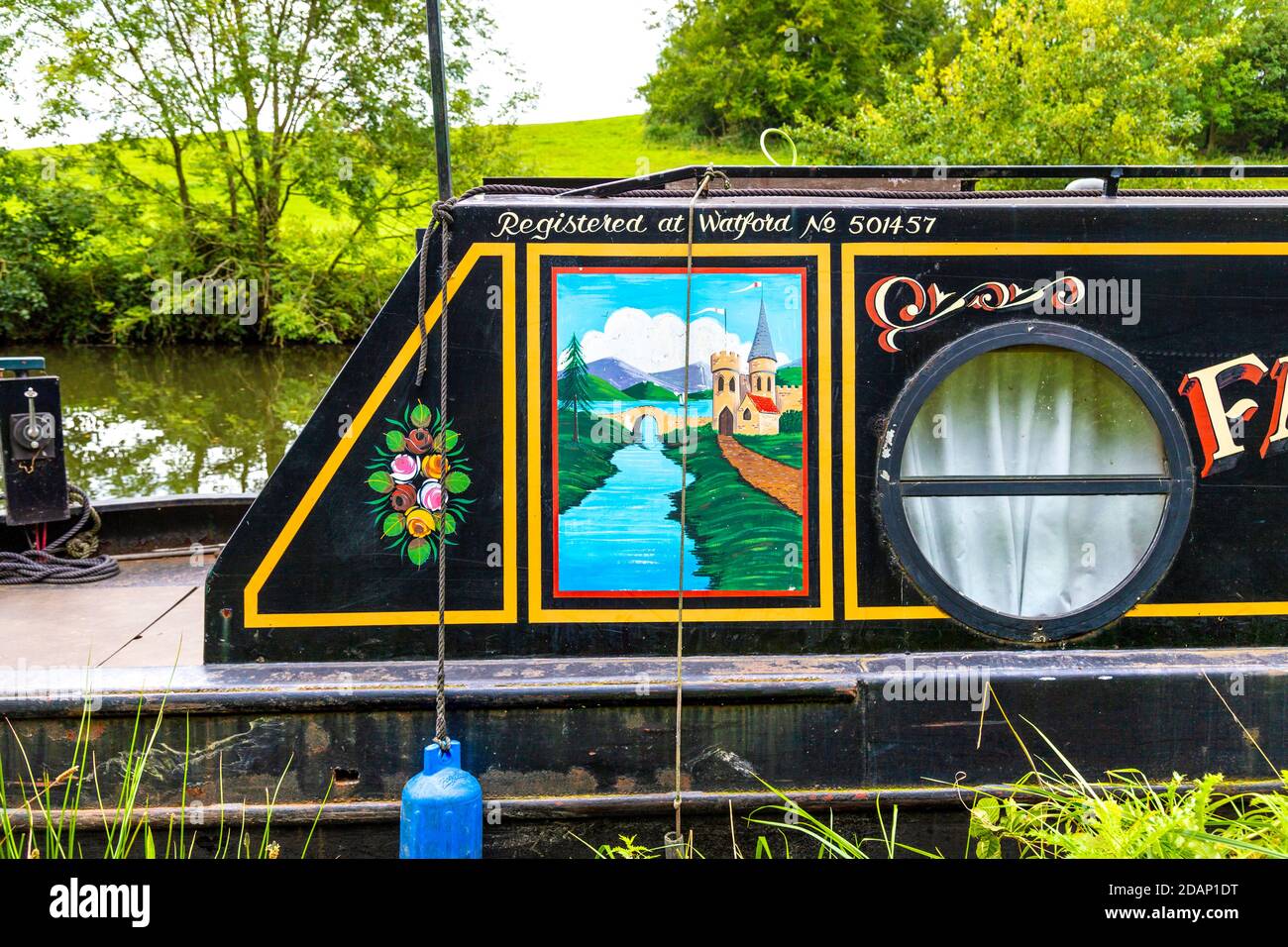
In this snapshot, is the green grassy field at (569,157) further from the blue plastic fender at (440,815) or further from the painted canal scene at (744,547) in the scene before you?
the blue plastic fender at (440,815)

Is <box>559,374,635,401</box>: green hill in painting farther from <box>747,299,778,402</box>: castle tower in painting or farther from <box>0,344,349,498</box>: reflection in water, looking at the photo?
<box>0,344,349,498</box>: reflection in water

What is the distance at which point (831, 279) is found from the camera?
2934 millimetres

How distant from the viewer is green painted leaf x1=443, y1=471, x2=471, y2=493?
2.90 meters

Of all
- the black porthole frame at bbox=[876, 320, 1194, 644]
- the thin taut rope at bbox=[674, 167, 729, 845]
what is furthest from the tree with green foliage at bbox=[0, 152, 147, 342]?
the black porthole frame at bbox=[876, 320, 1194, 644]

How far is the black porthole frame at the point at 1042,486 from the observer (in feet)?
9.62

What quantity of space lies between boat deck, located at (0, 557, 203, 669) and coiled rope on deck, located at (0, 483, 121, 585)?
0.04 meters

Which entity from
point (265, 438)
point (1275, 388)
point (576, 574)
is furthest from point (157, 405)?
point (1275, 388)

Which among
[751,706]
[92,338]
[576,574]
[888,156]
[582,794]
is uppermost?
[888,156]

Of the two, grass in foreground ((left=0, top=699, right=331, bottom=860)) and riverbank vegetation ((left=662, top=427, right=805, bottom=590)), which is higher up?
riverbank vegetation ((left=662, top=427, right=805, bottom=590))

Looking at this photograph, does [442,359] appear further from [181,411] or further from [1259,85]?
[1259,85]

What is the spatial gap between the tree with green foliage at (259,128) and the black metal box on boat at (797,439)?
1576 centimetres
